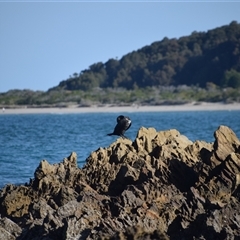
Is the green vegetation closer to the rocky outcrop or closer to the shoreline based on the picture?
the shoreline

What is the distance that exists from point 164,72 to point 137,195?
11053 centimetres

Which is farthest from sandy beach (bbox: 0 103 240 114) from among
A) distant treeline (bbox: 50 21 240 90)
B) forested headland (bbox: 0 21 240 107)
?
distant treeline (bbox: 50 21 240 90)

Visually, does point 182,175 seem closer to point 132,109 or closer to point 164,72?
point 132,109

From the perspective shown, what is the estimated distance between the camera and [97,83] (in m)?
127

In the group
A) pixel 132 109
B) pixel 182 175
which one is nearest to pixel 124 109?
pixel 132 109

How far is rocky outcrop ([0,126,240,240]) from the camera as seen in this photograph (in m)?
11.6

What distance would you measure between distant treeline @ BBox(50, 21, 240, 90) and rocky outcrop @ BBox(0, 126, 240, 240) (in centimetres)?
9473

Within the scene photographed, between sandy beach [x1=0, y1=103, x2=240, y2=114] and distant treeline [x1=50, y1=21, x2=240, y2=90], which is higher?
distant treeline [x1=50, y1=21, x2=240, y2=90]

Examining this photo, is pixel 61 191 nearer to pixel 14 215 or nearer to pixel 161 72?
pixel 14 215

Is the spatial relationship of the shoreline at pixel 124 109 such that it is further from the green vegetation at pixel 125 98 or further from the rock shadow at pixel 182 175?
the rock shadow at pixel 182 175

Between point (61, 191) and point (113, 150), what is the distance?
3.18 metres

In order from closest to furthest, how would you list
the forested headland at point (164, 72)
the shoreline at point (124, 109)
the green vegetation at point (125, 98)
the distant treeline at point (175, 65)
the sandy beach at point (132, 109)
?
the sandy beach at point (132, 109), the shoreline at point (124, 109), the green vegetation at point (125, 98), the forested headland at point (164, 72), the distant treeline at point (175, 65)

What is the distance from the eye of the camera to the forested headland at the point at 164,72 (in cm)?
10379

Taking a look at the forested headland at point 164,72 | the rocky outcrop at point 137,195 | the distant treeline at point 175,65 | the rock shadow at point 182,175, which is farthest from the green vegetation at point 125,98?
the rock shadow at point 182,175
